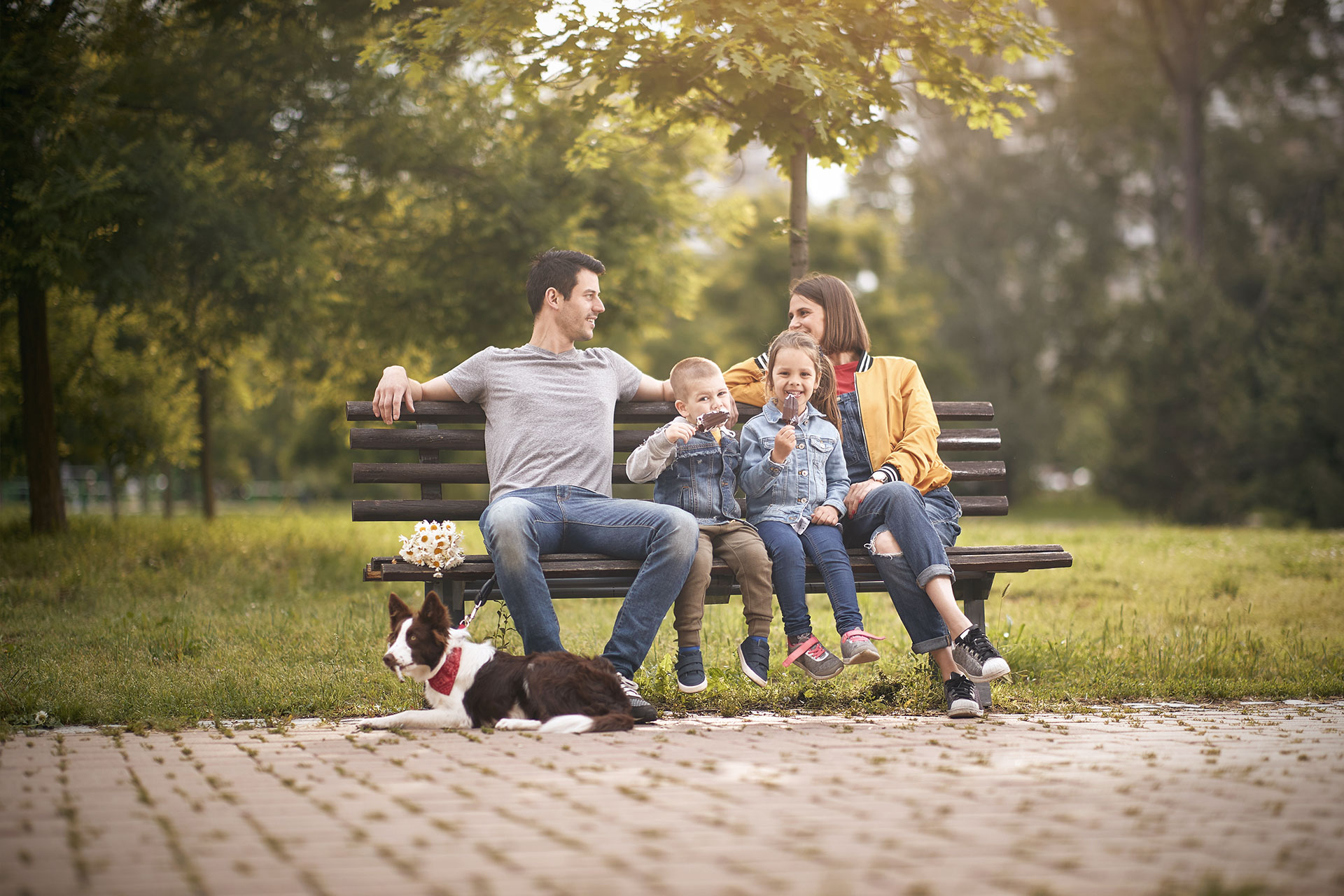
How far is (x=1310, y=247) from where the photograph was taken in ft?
68.9

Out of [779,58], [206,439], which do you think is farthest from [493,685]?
[206,439]

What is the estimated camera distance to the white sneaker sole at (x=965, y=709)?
4.43 m

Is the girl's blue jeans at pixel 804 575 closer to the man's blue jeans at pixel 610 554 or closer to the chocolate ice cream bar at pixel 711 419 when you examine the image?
the man's blue jeans at pixel 610 554

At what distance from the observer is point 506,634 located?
5.89 m

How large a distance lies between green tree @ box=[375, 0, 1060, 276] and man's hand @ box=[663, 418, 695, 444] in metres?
1.90

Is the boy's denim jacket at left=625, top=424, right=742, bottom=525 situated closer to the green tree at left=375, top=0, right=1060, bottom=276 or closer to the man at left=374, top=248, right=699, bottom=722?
the man at left=374, top=248, right=699, bottom=722

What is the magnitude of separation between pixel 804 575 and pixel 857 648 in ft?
1.40

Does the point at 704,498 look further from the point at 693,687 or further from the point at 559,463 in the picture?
the point at 693,687

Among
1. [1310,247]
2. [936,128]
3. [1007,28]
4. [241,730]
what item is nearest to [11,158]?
[241,730]

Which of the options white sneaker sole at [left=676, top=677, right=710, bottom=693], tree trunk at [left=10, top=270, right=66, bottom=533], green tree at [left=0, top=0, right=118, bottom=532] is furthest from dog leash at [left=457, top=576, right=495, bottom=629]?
tree trunk at [left=10, top=270, right=66, bottom=533]

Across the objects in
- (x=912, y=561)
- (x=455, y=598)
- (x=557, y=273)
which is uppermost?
(x=557, y=273)

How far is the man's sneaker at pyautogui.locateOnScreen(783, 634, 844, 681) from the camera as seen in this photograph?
4.43 metres

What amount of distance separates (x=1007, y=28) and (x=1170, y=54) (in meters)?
22.5

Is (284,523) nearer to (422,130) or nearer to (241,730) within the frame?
(422,130)
